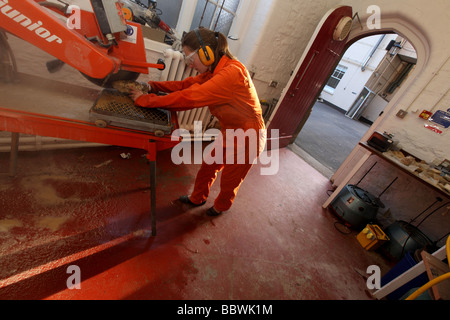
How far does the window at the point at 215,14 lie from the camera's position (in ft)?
9.53

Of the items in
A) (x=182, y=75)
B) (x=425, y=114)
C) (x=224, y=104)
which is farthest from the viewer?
(x=425, y=114)

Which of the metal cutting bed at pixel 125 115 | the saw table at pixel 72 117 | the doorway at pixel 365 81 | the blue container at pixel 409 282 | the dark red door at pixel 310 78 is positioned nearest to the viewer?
the saw table at pixel 72 117

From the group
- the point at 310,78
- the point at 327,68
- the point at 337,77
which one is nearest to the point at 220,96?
the point at 310,78

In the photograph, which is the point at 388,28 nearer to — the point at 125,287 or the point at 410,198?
the point at 410,198

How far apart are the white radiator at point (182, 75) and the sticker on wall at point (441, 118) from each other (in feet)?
11.2

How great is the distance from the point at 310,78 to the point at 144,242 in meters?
3.92

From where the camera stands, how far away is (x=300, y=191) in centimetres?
353

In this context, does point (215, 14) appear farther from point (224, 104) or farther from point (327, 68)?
point (327, 68)

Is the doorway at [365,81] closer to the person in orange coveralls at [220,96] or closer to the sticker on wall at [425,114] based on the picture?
the sticker on wall at [425,114]

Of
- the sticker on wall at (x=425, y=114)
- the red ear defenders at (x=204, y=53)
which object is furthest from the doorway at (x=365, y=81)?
the red ear defenders at (x=204, y=53)

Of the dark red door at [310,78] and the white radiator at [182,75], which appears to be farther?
the dark red door at [310,78]

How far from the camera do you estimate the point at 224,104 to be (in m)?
1.77

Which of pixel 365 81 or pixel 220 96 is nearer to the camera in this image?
pixel 220 96

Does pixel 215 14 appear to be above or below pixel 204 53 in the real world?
above
